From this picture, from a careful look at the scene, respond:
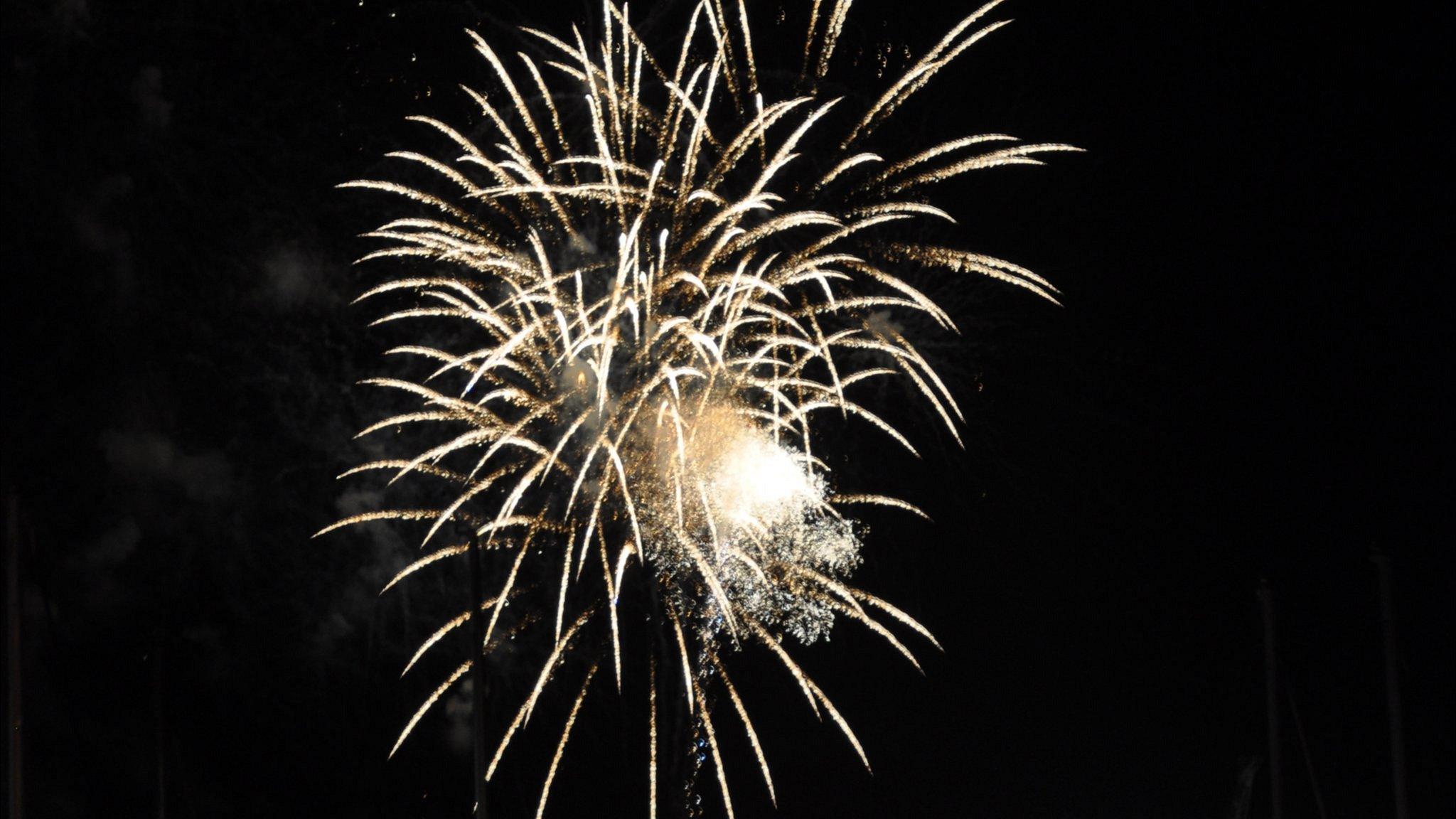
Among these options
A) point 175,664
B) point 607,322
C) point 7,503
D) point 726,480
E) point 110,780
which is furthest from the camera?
point 175,664

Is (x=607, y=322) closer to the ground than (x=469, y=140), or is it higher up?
closer to the ground

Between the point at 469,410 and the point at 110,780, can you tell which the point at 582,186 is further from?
the point at 110,780

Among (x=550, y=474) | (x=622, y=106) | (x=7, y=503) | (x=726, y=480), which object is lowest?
(x=7, y=503)

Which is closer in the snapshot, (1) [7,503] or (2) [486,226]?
(1) [7,503]

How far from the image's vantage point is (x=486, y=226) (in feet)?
62.0

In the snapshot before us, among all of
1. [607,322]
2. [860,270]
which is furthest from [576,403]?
[860,270]

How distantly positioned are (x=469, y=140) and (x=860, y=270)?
16.9 feet

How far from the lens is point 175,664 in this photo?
32.6m

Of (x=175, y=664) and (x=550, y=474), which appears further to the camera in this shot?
(x=175, y=664)

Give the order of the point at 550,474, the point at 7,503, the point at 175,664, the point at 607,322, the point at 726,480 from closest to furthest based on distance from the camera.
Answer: the point at 7,503 < the point at 607,322 < the point at 726,480 < the point at 550,474 < the point at 175,664

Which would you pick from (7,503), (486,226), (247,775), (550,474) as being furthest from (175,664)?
(7,503)

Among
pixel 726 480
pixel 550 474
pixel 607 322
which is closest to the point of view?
pixel 607 322

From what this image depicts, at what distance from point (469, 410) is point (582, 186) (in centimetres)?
325

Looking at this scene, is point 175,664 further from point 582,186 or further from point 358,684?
point 582,186
